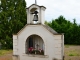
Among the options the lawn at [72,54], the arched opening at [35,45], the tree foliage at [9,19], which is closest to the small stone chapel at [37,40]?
the arched opening at [35,45]

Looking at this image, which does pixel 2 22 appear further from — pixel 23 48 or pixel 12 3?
pixel 23 48

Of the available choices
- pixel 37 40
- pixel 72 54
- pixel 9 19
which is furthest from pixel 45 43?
pixel 9 19

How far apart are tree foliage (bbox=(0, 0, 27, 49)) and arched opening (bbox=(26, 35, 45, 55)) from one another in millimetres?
14107

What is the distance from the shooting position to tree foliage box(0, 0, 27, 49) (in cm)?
2470

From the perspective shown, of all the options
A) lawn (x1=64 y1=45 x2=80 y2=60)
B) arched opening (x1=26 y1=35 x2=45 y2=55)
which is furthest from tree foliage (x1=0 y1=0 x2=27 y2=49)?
arched opening (x1=26 y1=35 x2=45 y2=55)

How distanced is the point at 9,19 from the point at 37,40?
15.6 meters

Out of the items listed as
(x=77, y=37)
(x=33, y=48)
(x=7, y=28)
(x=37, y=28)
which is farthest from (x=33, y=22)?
(x=77, y=37)

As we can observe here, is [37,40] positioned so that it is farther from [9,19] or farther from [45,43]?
[9,19]

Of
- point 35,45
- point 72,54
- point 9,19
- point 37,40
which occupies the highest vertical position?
point 9,19

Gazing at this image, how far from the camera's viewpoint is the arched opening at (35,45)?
33.4ft

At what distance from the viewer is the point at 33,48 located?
10.5m

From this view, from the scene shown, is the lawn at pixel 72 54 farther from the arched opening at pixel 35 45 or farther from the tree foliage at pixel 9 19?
the tree foliage at pixel 9 19

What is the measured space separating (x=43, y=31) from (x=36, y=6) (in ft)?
4.87

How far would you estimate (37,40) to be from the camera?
10.7 meters
